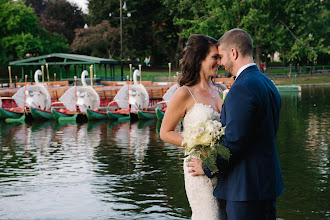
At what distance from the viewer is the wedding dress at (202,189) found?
201 inches

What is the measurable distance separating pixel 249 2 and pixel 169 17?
19.2 metres

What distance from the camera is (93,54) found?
231ft

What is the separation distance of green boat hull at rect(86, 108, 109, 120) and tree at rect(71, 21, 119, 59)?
130 ft

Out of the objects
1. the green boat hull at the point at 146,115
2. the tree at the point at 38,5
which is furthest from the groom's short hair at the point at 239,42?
the tree at the point at 38,5

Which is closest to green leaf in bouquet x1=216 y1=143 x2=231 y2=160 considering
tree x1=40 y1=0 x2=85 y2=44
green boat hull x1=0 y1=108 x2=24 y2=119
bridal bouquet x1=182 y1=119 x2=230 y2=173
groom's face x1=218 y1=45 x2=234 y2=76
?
bridal bouquet x1=182 y1=119 x2=230 y2=173

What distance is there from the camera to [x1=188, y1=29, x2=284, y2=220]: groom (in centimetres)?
433

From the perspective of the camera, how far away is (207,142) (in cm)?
448

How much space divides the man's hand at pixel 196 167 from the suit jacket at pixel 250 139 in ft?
0.82

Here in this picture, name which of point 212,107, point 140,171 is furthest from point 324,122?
point 212,107

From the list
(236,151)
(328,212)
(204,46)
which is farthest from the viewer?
(328,212)


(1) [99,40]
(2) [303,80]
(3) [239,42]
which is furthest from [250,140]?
(1) [99,40]

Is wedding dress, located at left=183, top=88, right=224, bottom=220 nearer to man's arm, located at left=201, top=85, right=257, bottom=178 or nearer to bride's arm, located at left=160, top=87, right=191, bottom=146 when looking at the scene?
bride's arm, located at left=160, top=87, right=191, bottom=146

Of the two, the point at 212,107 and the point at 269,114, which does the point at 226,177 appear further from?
the point at 212,107

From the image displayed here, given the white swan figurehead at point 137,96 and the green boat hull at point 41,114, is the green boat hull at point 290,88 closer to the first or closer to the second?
the white swan figurehead at point 137,96
